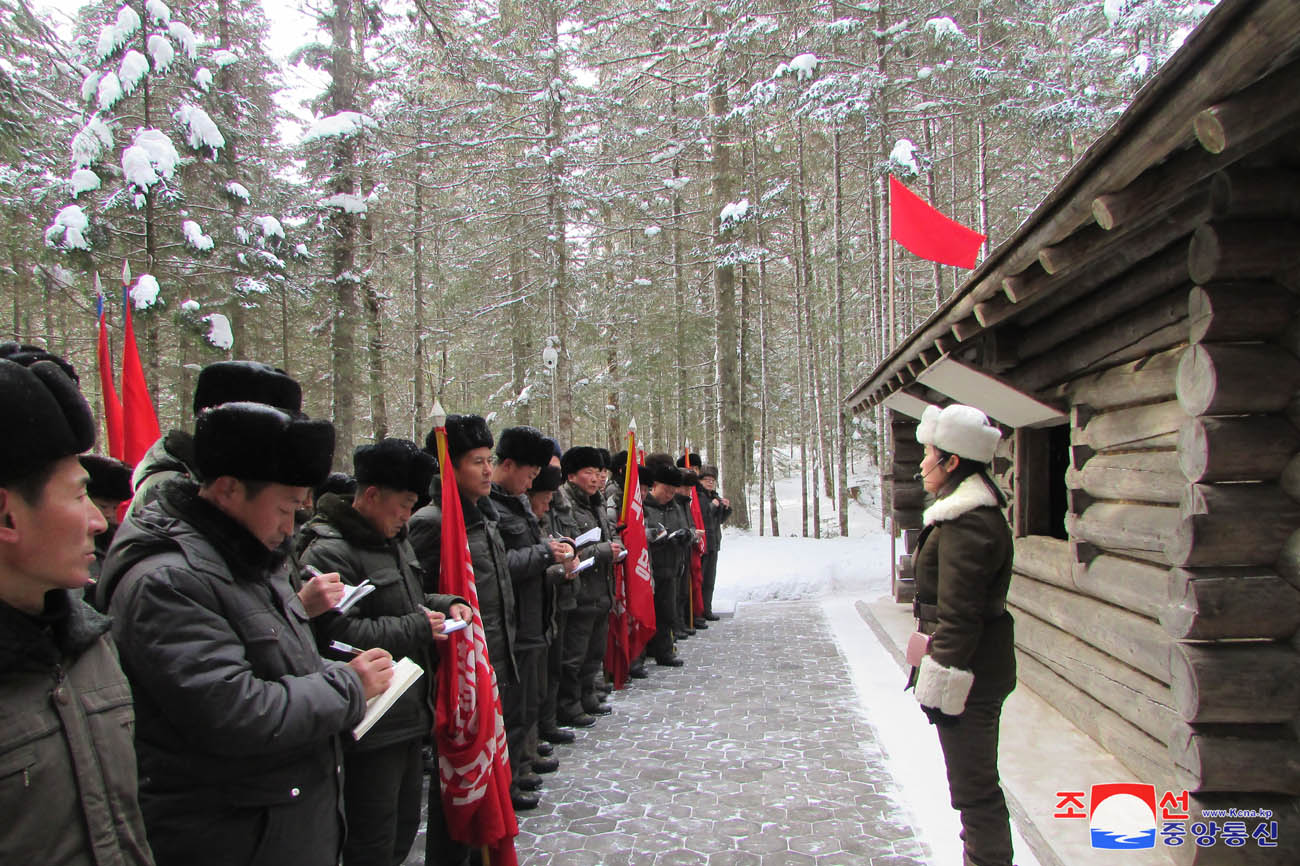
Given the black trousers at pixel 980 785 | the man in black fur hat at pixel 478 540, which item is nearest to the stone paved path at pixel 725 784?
the black trousers at pixel 980 785

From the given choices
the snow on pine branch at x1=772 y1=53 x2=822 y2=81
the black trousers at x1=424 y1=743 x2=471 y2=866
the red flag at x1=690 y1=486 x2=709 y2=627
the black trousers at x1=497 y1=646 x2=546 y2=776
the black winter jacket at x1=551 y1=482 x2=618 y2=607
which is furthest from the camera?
the snow on pine branch at x1=772 y1=53 x2=822 y2=81

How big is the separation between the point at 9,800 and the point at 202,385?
1570mm

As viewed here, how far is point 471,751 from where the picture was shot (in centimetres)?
336

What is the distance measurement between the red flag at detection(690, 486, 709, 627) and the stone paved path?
7.64 feet

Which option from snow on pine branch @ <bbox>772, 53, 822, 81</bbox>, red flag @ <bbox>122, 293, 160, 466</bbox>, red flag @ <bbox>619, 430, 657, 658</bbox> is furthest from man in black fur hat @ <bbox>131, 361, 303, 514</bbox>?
snow on pine branch @ <bbox>772, 53, 822, 81</bbox>

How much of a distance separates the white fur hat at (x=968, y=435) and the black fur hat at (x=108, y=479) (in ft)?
13.9

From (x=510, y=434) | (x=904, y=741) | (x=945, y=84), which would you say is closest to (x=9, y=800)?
(x=510, y=434)

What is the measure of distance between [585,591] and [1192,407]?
4.35 metres

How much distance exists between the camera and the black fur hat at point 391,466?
10.2ft

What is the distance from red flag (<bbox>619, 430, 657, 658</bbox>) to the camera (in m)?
7.18

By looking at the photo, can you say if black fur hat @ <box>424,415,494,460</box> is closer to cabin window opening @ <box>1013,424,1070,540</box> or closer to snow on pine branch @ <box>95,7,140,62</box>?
cabin window opening @ <box>1013,424,1070,540</box>

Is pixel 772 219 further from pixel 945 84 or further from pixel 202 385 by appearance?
pixel 202 385

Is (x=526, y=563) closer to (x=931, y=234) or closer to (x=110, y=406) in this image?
(x=110, y=406)

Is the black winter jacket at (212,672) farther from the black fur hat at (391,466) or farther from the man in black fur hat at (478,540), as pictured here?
the man in black fur hat at (478,540)
